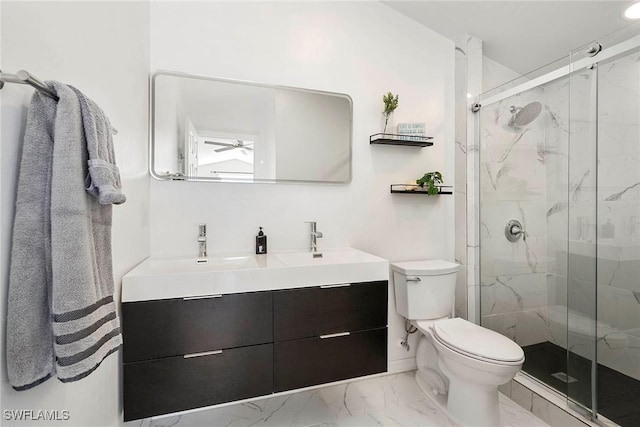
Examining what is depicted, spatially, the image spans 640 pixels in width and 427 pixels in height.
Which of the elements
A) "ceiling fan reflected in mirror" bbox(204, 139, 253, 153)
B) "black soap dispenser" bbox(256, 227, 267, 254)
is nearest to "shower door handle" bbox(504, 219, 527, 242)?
"black soap dispenser" bbox(256, 227, 267, 254)

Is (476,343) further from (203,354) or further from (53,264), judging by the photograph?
(53,264)

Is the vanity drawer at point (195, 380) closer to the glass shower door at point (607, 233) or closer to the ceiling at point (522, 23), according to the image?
the glass shower door at point (607, 233)

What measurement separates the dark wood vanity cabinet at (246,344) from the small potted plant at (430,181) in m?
0.82

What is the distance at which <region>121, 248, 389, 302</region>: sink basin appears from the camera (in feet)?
4.17

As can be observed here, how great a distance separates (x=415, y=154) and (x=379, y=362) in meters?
1.43

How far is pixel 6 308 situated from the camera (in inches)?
25.0

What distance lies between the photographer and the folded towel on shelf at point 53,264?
631 millimetres

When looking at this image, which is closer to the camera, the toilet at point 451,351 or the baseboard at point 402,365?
the toilet at point 451,351

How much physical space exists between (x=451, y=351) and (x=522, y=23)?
2.12 metres

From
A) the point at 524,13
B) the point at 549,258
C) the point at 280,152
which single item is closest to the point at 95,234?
the point at 280,152

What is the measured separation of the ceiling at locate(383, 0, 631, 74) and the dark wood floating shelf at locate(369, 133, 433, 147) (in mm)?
845

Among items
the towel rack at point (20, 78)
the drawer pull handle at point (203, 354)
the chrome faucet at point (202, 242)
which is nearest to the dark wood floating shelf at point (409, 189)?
the chrome faucet at point (202, 242)

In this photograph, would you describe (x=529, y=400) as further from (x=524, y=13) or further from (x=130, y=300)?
(x=524, y=13)

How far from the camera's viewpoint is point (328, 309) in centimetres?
152
